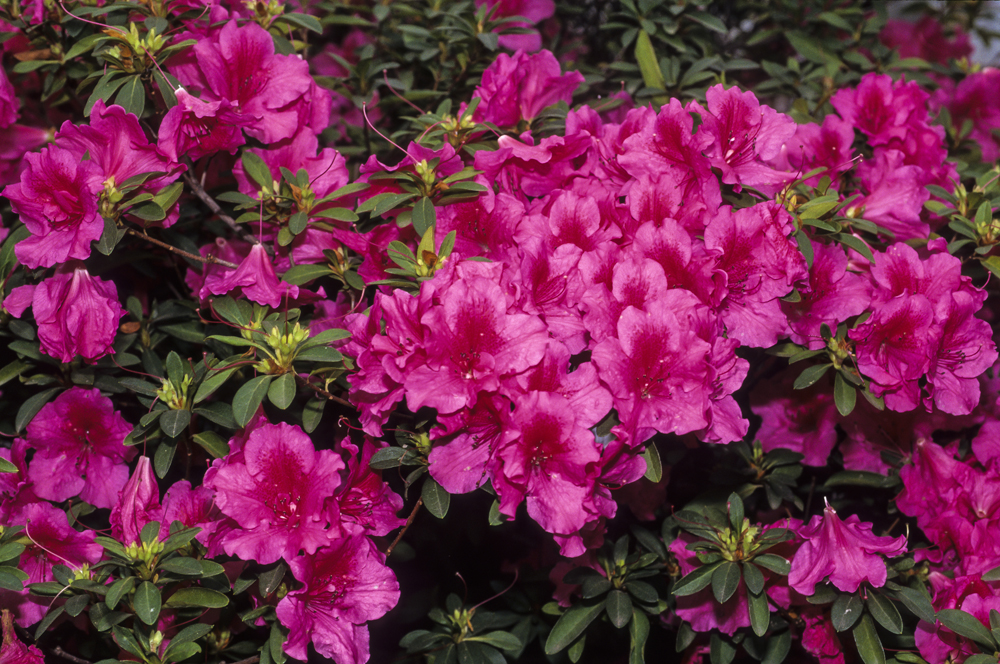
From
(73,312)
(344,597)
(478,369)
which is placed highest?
(478,369)

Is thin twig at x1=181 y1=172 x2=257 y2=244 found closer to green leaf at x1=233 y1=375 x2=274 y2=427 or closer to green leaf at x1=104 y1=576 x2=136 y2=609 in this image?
green leaf at x1=233 y1=375 x2=274 y2=427

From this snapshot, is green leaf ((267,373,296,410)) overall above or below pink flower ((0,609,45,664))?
above

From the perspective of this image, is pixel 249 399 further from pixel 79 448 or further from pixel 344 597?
pixel 79 448

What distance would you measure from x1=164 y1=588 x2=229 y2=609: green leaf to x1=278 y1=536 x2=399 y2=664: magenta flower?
15 centimetres

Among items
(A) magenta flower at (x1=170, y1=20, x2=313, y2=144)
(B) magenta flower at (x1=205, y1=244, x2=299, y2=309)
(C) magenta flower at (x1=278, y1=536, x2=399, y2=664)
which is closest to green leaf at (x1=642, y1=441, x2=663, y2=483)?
(C) magenta flower at (x1=278, y1=536, x2=399, y2=664)

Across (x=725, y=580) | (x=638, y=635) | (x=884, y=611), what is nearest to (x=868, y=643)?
(x=884, y=611)

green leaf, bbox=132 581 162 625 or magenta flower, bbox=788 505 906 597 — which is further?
magenta flower, bbox=788 505 906 597

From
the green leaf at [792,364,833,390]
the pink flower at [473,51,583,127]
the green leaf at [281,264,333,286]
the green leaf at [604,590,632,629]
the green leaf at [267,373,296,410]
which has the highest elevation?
the pink flower at [473,51,583,127]

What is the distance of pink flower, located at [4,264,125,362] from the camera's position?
1379 mm

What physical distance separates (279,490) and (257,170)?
606mm

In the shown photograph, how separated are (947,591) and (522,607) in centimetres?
80

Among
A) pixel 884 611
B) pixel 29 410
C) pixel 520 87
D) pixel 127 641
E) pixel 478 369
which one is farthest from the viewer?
pixel 520 87

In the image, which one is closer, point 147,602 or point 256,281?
point 147,602

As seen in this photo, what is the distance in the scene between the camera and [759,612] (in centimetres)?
134
